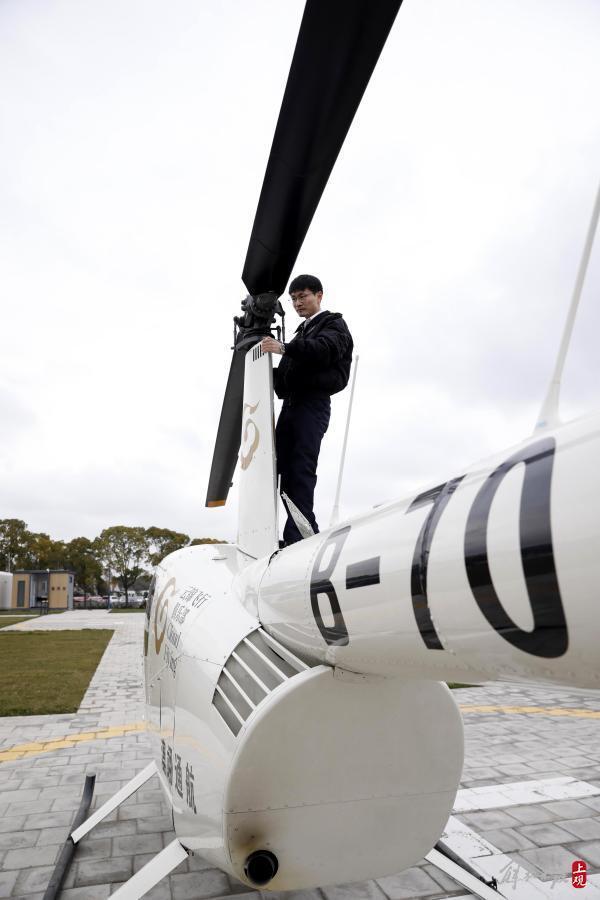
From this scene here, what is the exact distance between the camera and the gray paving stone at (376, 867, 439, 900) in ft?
10.6

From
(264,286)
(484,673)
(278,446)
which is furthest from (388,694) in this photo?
(264,286)

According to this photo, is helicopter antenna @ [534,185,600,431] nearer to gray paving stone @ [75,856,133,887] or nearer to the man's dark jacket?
the man's dark jacket

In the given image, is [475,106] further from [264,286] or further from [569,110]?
[264,286]

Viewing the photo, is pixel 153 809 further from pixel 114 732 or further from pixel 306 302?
pixel 306 302

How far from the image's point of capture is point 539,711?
7859 mm

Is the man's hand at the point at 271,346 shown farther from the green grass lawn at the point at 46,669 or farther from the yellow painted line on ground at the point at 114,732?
the green grass lawn at the point at 46,669

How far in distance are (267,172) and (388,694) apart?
189 cm

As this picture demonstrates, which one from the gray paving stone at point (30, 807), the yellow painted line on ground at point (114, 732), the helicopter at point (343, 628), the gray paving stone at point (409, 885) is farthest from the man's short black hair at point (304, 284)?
the yellow painted line on ground at point (114, 732)

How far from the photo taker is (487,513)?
1.12m

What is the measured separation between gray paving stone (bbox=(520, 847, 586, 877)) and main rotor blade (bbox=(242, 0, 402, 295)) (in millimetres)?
3893

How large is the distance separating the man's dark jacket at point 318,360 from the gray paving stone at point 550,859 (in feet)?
10.4

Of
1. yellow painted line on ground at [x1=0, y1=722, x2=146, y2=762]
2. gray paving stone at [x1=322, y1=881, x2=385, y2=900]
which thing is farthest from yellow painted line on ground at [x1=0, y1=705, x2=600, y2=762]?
gray paving stone at [x1=322, y1=881, x2=385, y2=900]

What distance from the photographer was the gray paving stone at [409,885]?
3.24 m

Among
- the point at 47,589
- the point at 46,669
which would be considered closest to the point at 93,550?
the point at 47,589
